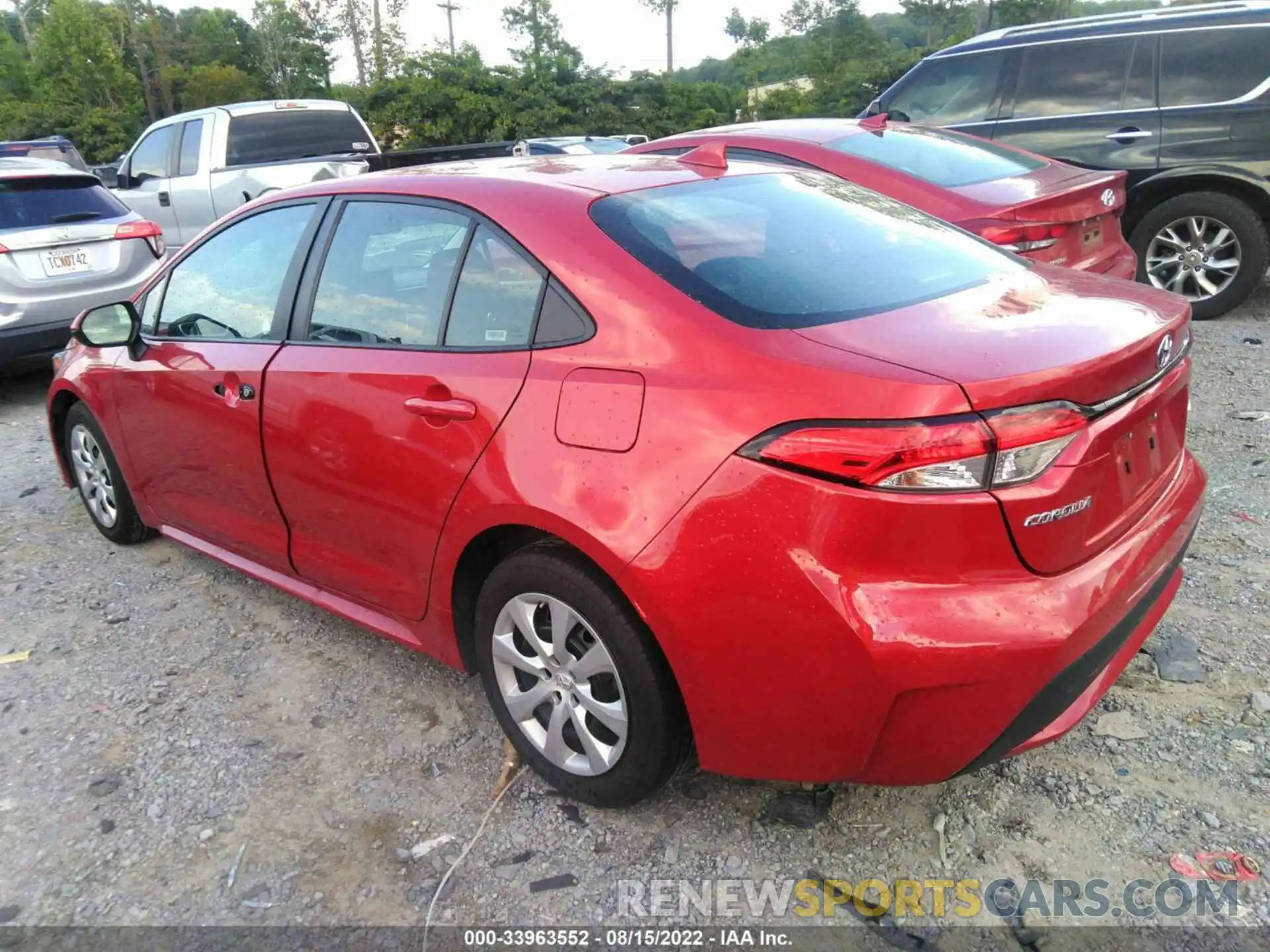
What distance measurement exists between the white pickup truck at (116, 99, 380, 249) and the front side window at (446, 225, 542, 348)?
7.18 m

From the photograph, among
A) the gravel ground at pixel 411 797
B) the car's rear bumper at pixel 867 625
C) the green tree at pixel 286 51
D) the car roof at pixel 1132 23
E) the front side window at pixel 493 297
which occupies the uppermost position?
the green tree at pixel 286 51

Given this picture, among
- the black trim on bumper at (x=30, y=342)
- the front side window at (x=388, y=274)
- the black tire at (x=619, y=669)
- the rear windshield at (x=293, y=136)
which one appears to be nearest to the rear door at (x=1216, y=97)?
the front side window at (x=388, y=274)

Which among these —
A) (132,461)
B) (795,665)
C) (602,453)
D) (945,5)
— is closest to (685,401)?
(602,453)

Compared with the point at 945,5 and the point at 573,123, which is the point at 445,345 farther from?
the point at 945,5

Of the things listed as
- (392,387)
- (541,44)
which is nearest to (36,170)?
(392,387)

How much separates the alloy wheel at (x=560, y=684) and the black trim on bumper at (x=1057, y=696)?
0.84 m

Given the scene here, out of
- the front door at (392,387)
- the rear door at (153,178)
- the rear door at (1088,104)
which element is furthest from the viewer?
the rear door at (153,178)

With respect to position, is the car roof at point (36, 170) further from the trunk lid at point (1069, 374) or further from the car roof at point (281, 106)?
the trunk lid at point (1069, 374)

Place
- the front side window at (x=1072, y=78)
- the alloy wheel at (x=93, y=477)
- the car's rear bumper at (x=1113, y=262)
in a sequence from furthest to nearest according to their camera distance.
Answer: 1. the front side window at (x=1072, y=78)
2. the car's rear bumper at (x=1113, y=262)
3. the alloy wheel at (x=93, y=477)

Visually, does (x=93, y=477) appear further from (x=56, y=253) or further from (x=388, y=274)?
(x=56, y=253)

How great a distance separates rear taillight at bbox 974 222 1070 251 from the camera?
486cm

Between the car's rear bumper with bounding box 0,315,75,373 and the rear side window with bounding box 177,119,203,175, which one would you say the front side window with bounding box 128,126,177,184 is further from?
the car's rear bumper with bounding box 0,315,75,373

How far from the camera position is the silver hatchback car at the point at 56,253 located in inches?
261

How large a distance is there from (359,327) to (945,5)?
175 feet
